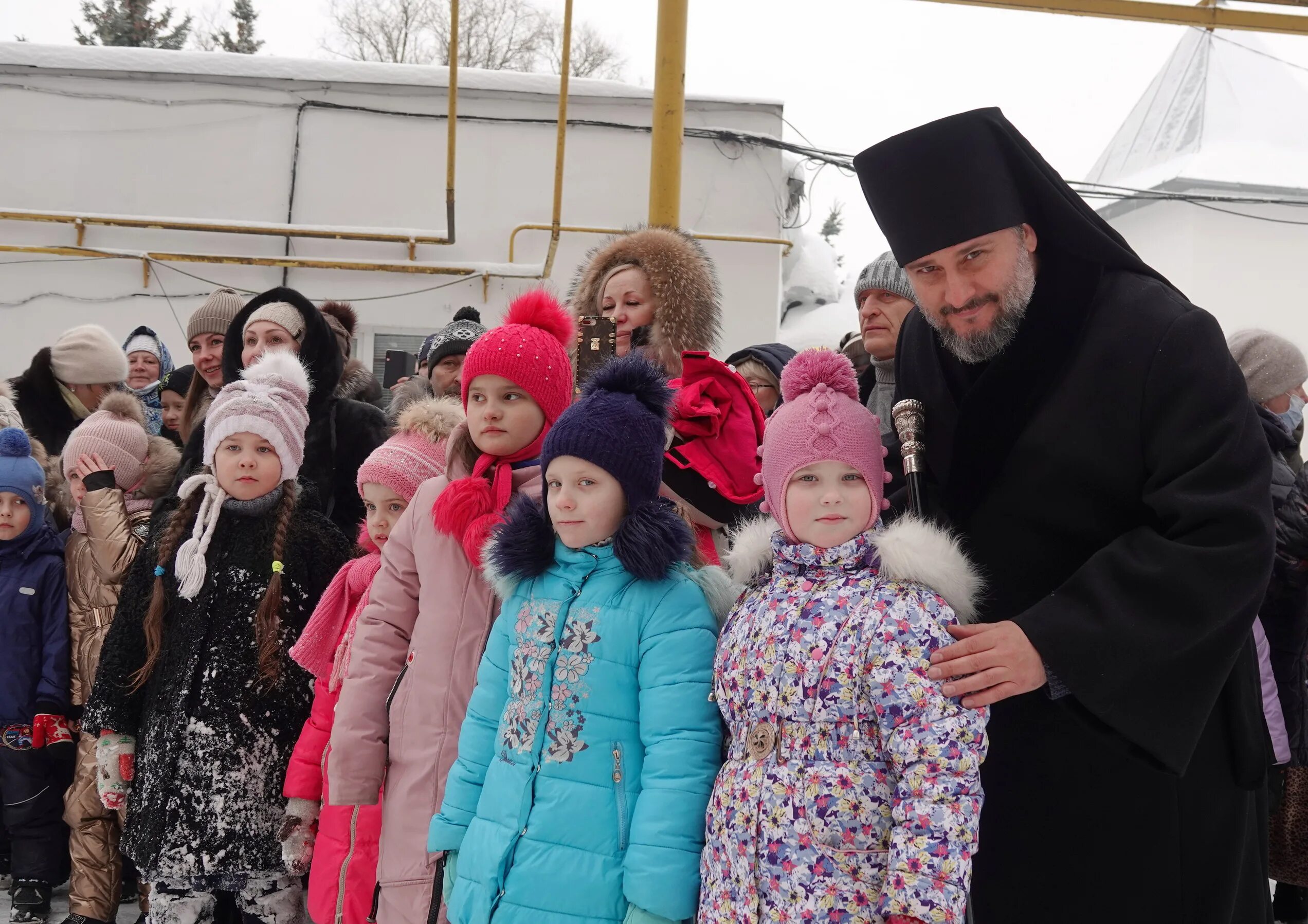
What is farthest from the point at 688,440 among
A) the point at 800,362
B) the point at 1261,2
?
the point at 1261,2

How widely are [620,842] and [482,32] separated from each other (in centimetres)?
1799

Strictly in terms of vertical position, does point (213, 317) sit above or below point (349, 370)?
above

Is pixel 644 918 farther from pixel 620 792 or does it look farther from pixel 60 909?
pixel 60 909

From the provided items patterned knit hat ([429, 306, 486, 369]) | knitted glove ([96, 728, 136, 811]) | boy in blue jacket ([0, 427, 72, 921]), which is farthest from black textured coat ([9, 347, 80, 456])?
knitted glove ([96, 728, 136, 811])

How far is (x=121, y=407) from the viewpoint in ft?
14.4

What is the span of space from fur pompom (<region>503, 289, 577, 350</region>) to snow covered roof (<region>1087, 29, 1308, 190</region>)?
1050cm

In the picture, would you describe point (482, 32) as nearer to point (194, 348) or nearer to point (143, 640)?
point (194, 348)

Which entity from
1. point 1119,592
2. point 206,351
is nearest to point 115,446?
point 206,351

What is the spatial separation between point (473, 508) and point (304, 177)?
6875 millimetres

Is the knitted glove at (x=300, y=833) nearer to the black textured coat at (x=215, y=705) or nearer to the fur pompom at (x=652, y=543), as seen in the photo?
the black textured coat at (x=215, y=705)

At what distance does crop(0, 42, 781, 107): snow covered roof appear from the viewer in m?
8.39

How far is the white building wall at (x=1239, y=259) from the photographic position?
10789 mm

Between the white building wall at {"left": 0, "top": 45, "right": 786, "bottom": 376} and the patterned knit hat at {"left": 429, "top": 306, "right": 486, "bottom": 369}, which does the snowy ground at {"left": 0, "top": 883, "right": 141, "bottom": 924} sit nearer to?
the patterned knit hat at {"left": 429, "top": 306, "right": 486, "bottom": 369}

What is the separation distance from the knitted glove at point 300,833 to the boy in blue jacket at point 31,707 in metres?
1.51
